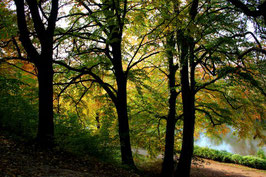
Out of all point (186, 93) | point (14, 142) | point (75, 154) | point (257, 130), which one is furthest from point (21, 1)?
point (257, 130)

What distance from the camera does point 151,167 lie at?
10930mm

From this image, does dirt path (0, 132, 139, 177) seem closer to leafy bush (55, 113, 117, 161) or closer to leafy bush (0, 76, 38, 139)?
leafy bush (55, 113, 117, 161)

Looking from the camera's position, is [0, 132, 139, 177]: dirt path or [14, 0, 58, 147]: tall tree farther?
[14, 0, 58, 147]: tall tree

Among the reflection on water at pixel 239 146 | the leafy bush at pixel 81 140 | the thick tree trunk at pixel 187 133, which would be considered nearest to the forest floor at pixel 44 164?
the leafy bush at pixel 81 140

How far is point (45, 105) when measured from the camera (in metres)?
5.87

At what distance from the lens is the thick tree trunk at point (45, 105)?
5750 mm

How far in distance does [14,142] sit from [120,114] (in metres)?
4.07

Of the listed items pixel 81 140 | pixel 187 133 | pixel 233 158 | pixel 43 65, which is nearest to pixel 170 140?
pixel 187 133

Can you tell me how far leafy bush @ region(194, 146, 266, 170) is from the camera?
1526 cm

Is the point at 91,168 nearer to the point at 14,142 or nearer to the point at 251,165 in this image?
the point at 14,142

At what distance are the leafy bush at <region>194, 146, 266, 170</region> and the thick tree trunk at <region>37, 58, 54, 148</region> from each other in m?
16.1

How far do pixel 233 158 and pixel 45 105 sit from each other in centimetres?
1669

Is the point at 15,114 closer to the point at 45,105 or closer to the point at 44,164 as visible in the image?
the point at 45,105

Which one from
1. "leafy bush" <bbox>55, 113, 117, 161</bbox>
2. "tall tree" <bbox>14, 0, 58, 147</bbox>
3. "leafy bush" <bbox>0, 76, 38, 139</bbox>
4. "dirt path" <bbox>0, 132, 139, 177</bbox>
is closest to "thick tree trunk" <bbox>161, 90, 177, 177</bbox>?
"leafy bush" <bbox>55, 113, 117, 161</bbox>
